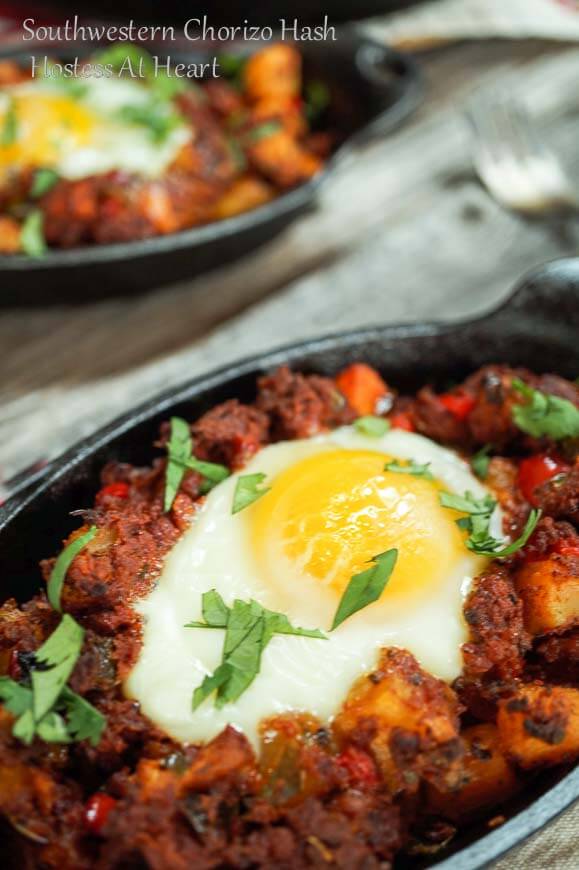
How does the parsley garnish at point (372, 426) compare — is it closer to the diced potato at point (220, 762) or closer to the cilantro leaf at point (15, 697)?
the diced potato at point (220, 762)

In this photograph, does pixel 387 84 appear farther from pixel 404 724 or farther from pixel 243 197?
pixel 404 724

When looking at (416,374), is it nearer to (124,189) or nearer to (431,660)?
(431,660)

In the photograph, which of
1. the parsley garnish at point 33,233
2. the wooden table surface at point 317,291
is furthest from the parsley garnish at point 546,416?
the parsley garnish at point 33,233

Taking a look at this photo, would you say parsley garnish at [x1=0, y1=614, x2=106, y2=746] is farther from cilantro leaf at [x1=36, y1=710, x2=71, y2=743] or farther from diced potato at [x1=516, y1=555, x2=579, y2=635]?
diced potato at [x1=516, y1=555, x2=579, y2=635]

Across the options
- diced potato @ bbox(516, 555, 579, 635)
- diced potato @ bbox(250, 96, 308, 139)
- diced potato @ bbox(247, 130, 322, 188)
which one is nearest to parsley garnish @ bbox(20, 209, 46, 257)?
diced potato @ bbox(247, 130, 322, 188)

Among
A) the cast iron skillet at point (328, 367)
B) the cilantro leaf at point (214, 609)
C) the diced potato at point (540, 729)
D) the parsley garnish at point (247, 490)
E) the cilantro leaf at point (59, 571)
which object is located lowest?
the diced potato at point (540, 729)

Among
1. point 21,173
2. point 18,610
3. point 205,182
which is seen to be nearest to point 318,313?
point 205,182

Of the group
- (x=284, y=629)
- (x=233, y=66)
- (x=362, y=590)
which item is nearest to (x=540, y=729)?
(x=362, y=590)
